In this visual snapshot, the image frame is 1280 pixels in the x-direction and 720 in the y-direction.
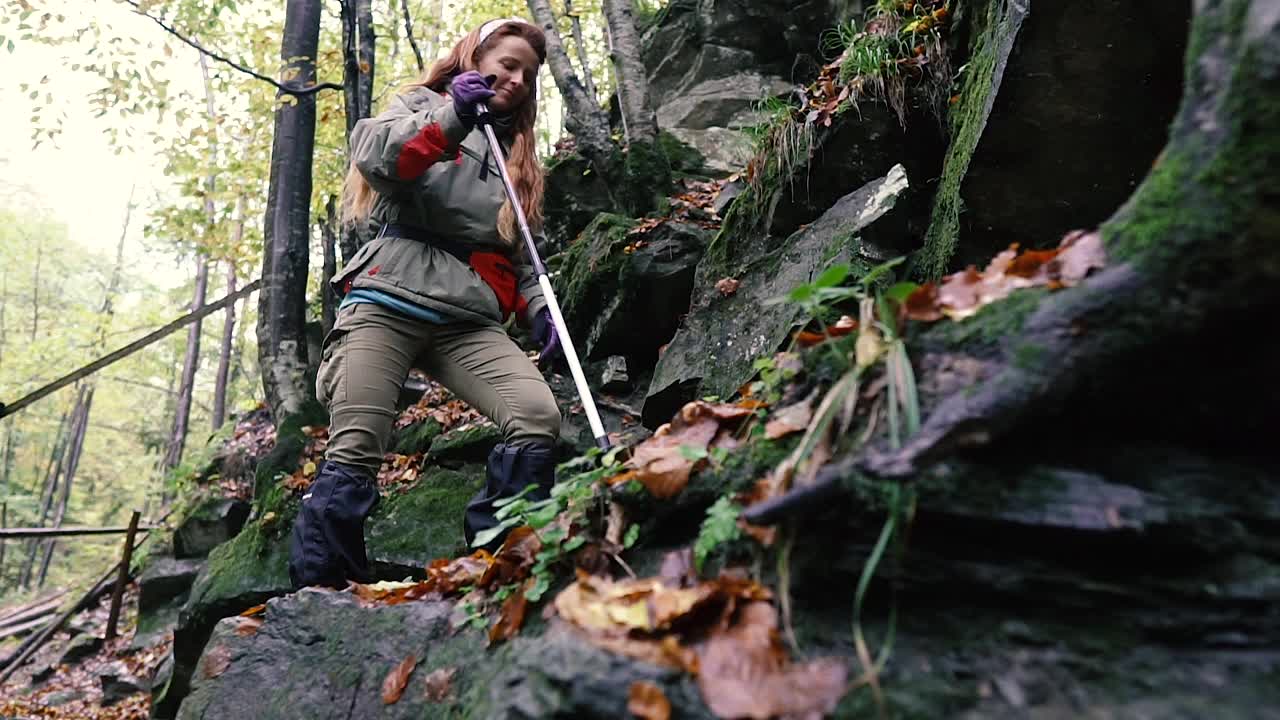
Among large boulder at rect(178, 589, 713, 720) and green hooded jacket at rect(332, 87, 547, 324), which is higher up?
green hooded jacket at rect(332, 87, 547, 324)

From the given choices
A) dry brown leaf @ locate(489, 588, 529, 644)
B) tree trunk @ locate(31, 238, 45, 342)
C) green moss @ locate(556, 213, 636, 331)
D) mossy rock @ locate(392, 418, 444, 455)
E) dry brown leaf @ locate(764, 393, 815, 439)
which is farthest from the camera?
tree trunk @ locate(31, 238, 45, 342)

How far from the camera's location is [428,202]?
12.1ft

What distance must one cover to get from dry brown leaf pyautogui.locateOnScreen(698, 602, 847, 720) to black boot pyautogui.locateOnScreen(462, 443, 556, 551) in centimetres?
197

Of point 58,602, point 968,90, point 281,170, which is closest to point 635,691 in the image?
point 968,90

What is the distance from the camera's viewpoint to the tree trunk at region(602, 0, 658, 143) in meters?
7.41

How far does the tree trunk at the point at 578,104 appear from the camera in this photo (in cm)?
747

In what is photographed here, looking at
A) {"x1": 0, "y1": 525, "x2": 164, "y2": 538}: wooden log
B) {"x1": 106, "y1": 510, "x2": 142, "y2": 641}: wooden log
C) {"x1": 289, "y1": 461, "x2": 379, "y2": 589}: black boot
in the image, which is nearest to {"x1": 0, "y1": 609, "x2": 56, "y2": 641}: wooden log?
{"x1": 106, "y1": 510, "x2": 142, "y2": 641}: wooden log

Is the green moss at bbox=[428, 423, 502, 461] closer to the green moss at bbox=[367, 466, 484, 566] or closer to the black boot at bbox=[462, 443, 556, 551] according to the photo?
the green moss at bbox=[367, 466, 484, 566]

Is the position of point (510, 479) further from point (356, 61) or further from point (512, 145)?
point (356, 61)

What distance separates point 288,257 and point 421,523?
10.9ft

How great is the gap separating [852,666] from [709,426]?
948 mm

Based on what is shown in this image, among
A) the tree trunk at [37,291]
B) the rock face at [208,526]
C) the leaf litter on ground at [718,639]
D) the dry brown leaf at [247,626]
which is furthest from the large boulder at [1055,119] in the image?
the tree trunk at [37,291]

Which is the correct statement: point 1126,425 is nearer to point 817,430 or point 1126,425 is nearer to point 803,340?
point 817,430

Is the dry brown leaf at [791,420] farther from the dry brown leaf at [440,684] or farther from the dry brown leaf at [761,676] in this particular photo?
the dry brown leaf at [440,684]
